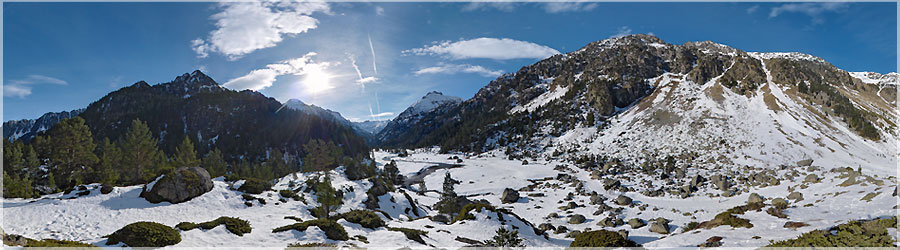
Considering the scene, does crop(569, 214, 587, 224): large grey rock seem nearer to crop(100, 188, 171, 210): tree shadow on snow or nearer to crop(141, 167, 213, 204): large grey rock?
crop(141, 167, 213, 204): large grey rock

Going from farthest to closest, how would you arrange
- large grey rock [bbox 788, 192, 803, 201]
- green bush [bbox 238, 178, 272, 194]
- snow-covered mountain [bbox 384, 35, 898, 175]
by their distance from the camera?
snow-covered mountain [bbox 384, 35, 898, 175]
green bush [bbox 238, 178, 272, 194]
large grey rock [bbox 788, 192, 803, 201]

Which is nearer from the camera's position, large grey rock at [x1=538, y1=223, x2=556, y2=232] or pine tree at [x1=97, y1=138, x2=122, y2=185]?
large grey rock at [x1=538, y1=223, x2=556, y2=232]

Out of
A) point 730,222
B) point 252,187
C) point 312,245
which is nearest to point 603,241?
point 730,222

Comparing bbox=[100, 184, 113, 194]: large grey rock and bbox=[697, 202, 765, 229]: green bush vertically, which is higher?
bbox=[100, 184, 113, 194]: large grey rock

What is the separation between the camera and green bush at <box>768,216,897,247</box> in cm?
1648

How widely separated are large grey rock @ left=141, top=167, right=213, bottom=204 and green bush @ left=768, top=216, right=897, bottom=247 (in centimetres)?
4397

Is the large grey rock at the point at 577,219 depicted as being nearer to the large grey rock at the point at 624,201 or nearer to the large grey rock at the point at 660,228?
the large grey rock at the point at 660,228

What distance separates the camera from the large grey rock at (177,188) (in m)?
32.1

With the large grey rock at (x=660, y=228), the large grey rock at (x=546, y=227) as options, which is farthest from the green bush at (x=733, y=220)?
the large grey rock at (x=546, y=227)

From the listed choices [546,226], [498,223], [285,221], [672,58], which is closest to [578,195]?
[546,226]

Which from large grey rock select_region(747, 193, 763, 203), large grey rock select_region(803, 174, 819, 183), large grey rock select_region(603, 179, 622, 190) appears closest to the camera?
large grey rock select_region(747, 193, 763, 203)

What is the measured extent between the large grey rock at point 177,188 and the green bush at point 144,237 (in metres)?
15.2

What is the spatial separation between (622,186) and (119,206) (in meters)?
70.8

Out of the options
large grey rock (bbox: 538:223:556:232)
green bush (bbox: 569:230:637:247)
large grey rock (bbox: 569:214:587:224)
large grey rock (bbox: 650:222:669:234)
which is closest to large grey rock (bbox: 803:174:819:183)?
large grey rock (bbox: 650:222:669:234)
